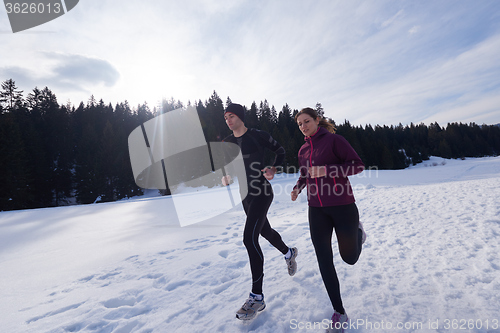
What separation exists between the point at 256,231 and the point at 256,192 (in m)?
0.53

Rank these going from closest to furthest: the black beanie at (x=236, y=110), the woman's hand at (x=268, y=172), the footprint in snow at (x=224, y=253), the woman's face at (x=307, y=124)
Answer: the woman's face at (x=307, y=124) < the woman's hand at (x=268, y=172) < the black beanie at (x=236, y=110) < the footprint in snow at (x=224, y=253)

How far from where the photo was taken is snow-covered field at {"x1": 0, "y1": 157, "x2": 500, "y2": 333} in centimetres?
216

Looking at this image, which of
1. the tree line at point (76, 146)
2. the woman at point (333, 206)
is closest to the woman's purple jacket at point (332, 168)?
the woman at point (333, 206)

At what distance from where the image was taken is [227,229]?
6309 mm

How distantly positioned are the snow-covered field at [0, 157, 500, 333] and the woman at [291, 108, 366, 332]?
560mm

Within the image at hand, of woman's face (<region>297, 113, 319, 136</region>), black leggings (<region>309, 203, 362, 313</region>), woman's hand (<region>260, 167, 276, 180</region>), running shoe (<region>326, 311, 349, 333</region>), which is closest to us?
running shoe (<region>326, 311, 349, 333</region>)

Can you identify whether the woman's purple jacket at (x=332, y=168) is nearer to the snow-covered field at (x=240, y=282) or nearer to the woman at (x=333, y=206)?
the woman at (x=333, y=206)

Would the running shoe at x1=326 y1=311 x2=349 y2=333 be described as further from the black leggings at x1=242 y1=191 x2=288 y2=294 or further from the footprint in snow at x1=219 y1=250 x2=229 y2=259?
the footprint in snow at x1=219 y1=250 x2=229 y2=259

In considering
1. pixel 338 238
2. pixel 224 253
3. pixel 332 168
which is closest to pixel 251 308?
pixel 338 238

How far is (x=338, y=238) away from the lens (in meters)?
2.17

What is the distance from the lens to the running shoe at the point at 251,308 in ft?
7.17

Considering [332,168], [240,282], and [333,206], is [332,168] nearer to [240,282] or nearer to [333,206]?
[333,206]

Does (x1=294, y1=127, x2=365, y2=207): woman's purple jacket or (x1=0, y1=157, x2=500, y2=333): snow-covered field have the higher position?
(x1=294, y1=127, x2=365, y2=207): woman's purple jacket

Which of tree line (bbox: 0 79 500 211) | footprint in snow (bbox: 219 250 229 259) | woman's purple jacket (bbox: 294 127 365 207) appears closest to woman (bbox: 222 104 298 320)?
woman's purple jacket (bbox: 294 127 365 207)
